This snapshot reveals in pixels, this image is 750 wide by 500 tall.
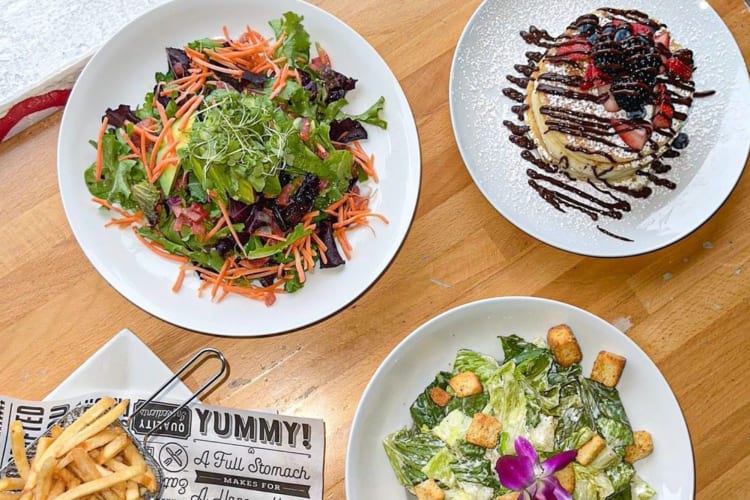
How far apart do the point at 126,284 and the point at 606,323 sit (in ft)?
4.38

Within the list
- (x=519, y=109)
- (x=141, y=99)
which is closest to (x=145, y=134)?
(x=141, y=99)

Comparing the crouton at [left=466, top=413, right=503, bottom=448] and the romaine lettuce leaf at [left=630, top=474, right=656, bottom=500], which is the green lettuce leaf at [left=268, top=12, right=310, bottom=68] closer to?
the crouton at [left=466, top=413, right=503, bottom=448]

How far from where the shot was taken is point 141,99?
2.35 metres

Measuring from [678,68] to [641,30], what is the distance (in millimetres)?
151

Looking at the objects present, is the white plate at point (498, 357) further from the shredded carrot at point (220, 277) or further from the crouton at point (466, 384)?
the shredded carrot at point (220, 277)

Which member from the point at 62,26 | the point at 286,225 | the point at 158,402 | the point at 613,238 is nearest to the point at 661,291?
the point at 613,238

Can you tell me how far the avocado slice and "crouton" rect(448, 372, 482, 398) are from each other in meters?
0.95

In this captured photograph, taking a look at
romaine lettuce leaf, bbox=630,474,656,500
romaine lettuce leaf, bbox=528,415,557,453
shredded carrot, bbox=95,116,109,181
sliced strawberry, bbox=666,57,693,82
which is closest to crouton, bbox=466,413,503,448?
romaine lettuce leaf, bbox=528,415,557,453

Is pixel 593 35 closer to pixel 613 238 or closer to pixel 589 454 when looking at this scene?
pixel 613 238

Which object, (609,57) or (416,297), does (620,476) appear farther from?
(609,57)

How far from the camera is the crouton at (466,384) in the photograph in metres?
Answer: 2.23

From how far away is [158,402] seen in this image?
2.30m

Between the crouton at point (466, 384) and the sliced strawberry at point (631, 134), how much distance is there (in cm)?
79

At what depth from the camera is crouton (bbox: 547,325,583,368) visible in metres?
2.25
